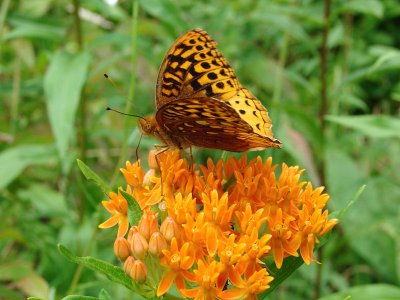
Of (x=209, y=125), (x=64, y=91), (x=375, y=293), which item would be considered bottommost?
(x=375, y=293)

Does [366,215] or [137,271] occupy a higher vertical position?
[137,271]

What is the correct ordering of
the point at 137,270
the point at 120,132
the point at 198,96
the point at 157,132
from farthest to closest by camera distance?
the point at 120,132 < the point at 157,132 < the point at 198,96 < the point at 137,270

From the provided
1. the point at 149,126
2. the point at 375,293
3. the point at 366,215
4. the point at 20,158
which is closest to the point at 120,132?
the point at 20,158

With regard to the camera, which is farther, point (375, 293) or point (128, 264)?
point (375, 293)

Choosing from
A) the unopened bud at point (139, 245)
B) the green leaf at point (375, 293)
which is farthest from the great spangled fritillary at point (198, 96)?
the green leaf at point (375, 293)

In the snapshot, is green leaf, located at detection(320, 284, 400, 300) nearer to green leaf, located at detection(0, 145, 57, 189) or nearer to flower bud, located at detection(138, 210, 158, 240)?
flower bud, located at detection(138, 210, 158, 240)

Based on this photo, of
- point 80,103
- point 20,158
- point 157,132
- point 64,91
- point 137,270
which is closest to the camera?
point 137,270

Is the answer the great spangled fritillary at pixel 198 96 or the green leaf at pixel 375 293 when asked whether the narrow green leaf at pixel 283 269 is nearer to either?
the great spangled fritillary at pixel 198 96

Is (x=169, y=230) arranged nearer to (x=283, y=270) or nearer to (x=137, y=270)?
(x=137, y=270)
